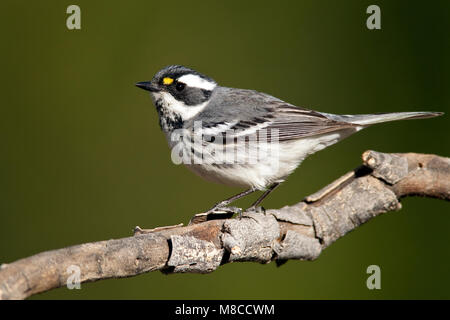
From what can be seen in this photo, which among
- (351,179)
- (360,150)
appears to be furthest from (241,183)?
(360,150)

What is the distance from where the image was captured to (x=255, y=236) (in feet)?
9.67

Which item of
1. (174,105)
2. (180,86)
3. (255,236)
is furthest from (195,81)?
(255,236)

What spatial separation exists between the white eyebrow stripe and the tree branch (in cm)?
115

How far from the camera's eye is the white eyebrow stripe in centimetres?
375

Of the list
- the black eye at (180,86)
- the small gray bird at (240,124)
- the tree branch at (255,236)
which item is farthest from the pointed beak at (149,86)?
the tree branch at (255,236)

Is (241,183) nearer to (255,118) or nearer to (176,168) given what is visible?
(255,118)

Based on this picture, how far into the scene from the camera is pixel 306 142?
3.76 meters

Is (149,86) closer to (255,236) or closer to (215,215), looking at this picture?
(215,215)

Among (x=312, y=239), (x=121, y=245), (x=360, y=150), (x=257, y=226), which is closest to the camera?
(x=121, y=245)

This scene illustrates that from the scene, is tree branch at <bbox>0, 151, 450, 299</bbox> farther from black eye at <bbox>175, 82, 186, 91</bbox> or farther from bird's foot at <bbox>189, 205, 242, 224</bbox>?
black eye at <bbox>175, 82, 186, 91</bbox>

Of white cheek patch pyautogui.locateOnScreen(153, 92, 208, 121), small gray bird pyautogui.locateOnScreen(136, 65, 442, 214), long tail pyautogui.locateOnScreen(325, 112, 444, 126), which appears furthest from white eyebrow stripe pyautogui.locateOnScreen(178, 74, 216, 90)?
long tail pyautogui.locateOnScreen(325, 112, 444, 126)

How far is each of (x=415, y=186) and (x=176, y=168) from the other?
80.8 inches

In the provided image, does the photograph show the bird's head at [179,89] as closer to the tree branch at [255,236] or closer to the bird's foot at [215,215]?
the bird's foot at [215,215]

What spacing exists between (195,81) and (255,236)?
55.1 inches
